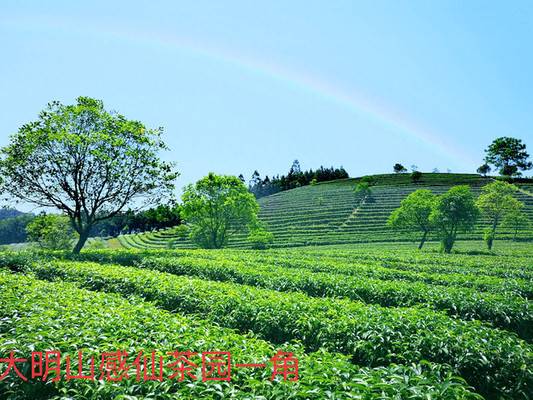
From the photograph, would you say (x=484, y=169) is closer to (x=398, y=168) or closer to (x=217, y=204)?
(x=398, y=168)

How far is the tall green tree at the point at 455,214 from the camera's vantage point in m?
40.1

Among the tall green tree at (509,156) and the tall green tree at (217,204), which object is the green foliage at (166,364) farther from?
the tall green tree at (509,156)

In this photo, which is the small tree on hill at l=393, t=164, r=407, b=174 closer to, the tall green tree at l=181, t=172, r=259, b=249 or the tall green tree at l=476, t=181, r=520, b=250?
the tall green tree at l=476, t=181, r=520, b=250

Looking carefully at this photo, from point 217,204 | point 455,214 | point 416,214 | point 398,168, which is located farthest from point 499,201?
point 398,168

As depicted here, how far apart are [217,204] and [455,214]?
34.0 metres

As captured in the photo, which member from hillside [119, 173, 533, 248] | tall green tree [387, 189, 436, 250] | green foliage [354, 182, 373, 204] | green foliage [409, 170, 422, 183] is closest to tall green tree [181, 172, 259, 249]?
hillside [119, 173, 533, 248]

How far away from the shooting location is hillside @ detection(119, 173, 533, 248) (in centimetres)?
6243

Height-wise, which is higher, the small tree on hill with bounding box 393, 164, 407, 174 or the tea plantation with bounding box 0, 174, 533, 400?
the small tree on hill with bounding box 393, 164, 407, 174

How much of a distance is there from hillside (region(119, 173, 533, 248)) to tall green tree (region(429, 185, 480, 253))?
39.6ft

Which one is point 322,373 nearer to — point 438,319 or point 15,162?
point 438,319

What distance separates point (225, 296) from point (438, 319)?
5.24 meters

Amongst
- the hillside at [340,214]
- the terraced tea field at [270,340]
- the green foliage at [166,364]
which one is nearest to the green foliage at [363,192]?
the hillside at [340,214]

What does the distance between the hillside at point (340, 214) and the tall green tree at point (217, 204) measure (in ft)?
75.9

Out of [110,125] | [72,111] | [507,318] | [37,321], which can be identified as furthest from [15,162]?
[507,318]
